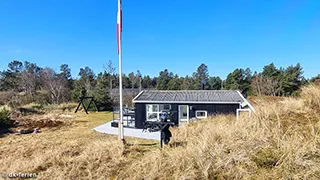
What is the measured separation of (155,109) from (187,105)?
6.80 ft

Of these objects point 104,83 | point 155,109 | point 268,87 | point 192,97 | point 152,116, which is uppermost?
point 104,83

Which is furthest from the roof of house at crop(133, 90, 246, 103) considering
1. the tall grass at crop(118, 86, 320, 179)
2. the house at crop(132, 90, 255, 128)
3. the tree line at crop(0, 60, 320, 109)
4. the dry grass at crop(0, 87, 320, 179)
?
the tall grass at crop(118, 86, 320, 179)

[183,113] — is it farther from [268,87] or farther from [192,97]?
[268,87]

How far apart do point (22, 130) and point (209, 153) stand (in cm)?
1137

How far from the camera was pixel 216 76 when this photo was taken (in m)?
43.3

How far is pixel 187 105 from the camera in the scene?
1128cm

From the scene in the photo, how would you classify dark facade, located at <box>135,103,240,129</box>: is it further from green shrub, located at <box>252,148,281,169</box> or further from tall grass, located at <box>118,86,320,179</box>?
green shrub, located at <box>252,148,281,169</box>

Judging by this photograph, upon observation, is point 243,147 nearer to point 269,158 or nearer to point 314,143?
point 269,158

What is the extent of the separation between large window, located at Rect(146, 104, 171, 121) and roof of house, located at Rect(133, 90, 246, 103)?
1.02 ft

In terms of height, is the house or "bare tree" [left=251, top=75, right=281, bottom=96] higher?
"bare tree" [left=251, top=75, right=281, bottom=96]

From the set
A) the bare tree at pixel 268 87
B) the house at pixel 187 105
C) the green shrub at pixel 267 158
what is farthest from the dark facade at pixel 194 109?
the bare tree at pixel 268 87

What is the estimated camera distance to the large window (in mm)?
11523

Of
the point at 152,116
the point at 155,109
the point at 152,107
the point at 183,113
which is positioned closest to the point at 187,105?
the point at 183,113

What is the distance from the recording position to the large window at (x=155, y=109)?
11.5 meters
